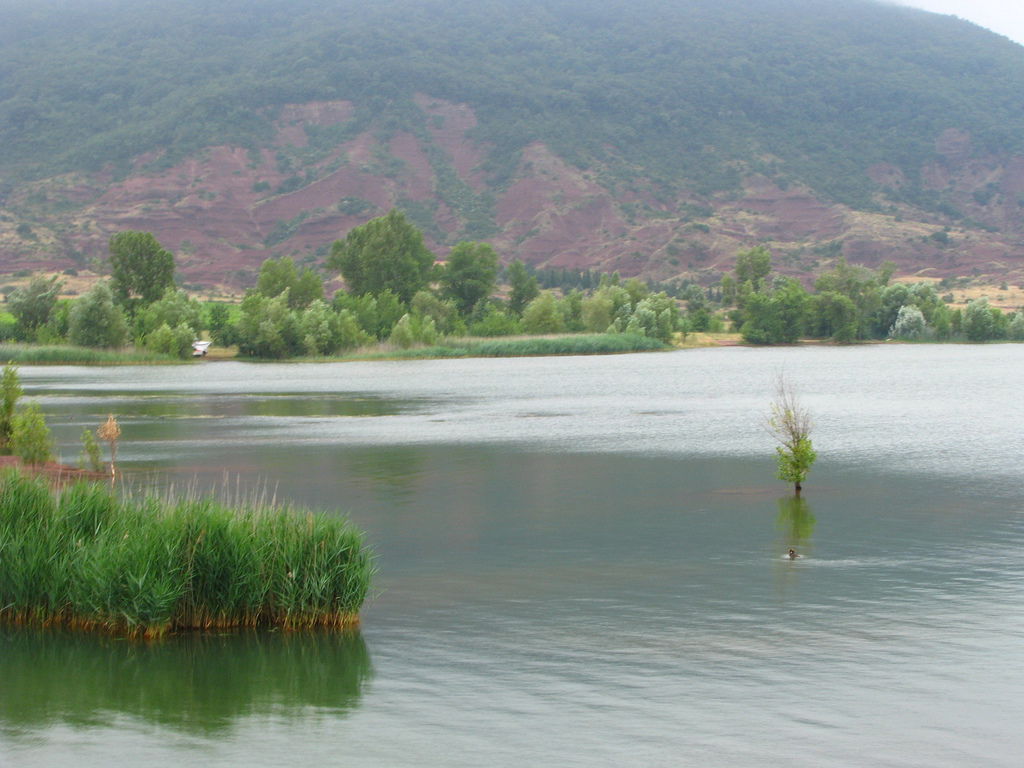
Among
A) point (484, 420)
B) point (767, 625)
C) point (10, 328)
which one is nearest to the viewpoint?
point (767, 625)

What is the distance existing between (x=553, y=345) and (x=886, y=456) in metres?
80.6

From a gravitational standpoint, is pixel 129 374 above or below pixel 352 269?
below

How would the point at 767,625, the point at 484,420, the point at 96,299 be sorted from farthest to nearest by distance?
the point at 96,299 < the point at 484,420 < the point at 767,625

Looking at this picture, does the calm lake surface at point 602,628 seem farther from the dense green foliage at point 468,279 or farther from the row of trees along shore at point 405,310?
the dense green foliage at point 468,279

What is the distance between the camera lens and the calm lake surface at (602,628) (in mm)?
11766

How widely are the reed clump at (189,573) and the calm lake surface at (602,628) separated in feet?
1.22

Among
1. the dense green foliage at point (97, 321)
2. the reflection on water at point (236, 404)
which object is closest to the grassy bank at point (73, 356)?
the dense green foliage at point (97, 321)

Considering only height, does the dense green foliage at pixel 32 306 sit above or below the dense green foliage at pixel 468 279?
below

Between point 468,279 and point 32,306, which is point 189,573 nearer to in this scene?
point 32,306

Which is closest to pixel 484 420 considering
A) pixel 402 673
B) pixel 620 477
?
pixel 620 477

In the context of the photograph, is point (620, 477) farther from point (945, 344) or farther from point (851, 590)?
point (945, 344)

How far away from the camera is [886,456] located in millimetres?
34000

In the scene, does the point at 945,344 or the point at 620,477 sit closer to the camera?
the point at 620,477

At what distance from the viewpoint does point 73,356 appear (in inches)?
3959
